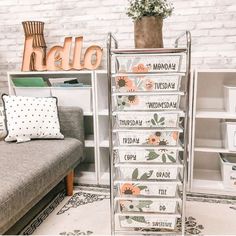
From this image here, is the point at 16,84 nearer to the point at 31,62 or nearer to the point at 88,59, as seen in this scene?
the point at 31,62

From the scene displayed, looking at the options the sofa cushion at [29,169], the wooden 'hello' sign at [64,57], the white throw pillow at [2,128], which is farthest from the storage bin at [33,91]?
the sofa cushion at [29,169]

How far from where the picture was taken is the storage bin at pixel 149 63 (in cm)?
149

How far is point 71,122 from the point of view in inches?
90.6

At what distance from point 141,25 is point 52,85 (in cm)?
112

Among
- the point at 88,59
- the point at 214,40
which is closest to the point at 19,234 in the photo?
the point at 88,59

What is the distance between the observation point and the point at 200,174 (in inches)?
96.9

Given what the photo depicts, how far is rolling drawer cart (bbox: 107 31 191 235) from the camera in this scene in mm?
1506

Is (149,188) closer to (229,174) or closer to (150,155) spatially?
(150,155)

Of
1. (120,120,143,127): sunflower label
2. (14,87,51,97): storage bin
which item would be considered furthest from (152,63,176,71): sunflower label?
(14,87,51,97): storage bin

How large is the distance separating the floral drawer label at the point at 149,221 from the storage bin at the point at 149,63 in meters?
0.83

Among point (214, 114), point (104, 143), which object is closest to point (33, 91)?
point (104, 143)

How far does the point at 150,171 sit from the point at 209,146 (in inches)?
36.3

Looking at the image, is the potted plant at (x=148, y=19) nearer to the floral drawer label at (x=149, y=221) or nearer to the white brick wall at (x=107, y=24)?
the white brick wall at (x=107, y=24)

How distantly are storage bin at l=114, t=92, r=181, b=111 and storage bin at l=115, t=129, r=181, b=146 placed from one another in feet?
0.42
